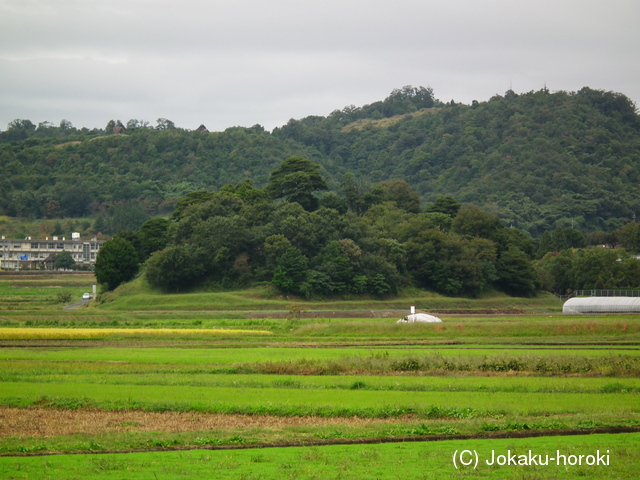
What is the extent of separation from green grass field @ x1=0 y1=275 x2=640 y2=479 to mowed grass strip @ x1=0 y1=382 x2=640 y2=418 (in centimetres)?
8

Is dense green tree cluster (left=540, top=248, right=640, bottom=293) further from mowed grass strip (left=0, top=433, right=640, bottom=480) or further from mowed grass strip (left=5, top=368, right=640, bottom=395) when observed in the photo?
mowed grass strip (left=0, top=433, right=640, bottom=480)

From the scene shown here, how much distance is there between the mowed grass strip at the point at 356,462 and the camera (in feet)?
50.1

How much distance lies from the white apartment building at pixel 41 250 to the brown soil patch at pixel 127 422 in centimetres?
13909

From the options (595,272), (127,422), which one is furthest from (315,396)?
(595,272)

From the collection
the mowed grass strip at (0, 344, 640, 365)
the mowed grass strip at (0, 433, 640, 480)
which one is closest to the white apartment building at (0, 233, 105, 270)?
the mowed grass strip at (0, 344, 640, 365)

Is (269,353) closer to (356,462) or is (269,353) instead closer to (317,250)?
(356,462)

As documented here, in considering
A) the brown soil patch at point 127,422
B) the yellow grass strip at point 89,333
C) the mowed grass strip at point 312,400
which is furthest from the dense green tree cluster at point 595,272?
the brown soil patch at point 127,422

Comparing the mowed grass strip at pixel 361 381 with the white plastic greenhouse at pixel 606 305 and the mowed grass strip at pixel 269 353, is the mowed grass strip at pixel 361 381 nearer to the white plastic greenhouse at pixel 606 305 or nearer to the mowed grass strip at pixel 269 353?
the mowed grass strip at pixel 269 353

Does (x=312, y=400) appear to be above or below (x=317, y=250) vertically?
below

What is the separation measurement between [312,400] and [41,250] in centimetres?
14664

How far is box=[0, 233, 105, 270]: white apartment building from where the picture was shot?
158375 millimetres

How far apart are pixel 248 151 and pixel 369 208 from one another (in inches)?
3167

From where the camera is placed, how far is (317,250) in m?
91.4

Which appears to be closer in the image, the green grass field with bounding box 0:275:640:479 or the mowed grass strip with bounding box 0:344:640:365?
the green grass field with bounding box 0:275:640:479
